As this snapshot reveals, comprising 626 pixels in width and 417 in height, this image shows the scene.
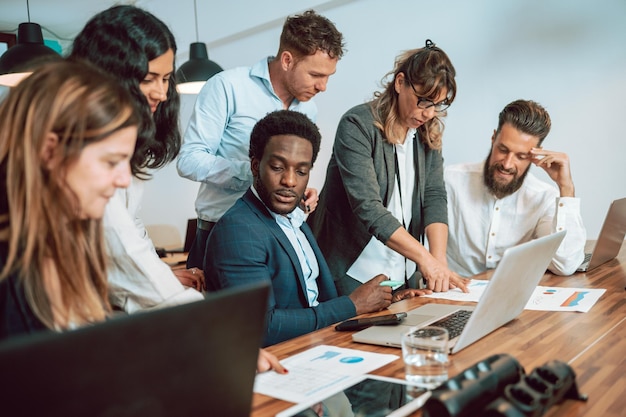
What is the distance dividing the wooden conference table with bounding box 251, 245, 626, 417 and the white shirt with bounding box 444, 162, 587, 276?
69 cm

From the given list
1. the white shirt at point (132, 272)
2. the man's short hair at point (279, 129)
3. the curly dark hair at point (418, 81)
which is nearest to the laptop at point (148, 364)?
the white shirt at point (132, 272)

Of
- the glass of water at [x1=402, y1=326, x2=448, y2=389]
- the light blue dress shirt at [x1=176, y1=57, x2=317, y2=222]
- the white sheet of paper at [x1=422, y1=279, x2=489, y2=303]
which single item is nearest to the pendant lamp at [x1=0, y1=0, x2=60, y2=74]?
the light blue dress shirt at [x1=176, y1=57, x2=317, y2=222]

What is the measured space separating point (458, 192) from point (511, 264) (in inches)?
56.6

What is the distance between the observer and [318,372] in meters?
1.13

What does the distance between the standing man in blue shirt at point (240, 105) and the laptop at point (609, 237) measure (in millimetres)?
1097

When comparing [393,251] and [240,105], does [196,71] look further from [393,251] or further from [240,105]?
[393,251]

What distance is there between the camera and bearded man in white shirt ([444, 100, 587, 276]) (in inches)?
93.0

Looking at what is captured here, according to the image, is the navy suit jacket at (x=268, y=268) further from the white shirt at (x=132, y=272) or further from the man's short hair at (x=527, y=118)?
the man's short hair at (x=527, y=118)

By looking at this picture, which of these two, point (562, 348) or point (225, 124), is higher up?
point (225, 124)

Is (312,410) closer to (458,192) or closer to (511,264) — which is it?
(511,264)

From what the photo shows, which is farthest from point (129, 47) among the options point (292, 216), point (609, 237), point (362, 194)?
point (609, 237)

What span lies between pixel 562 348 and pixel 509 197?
4.29 ft

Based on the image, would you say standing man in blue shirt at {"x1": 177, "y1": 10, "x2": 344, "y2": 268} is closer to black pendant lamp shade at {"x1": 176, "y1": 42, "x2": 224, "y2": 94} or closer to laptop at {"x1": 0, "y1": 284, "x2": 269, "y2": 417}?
laptop at {"x1": 0, "y1": 284, "x2": 269, "y2": 417}

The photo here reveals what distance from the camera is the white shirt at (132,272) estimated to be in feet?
3.58
